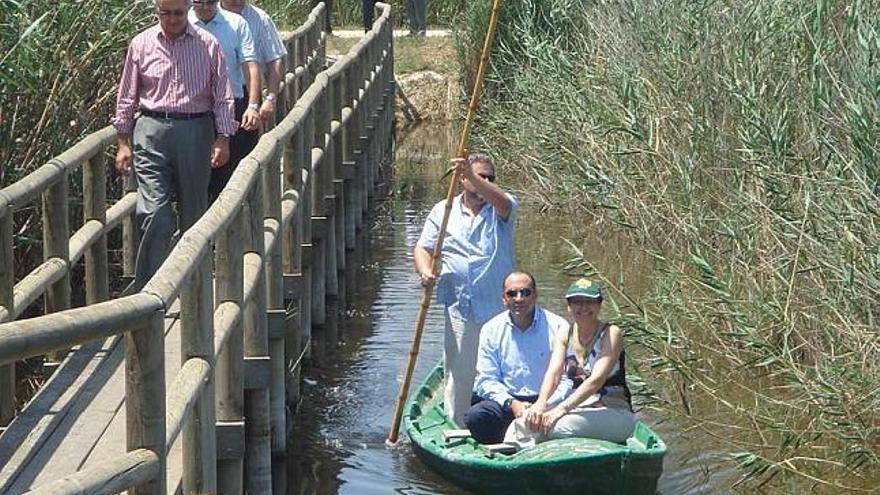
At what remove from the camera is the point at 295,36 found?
17453mm

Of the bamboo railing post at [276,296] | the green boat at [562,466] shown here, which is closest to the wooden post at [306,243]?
the bamboo railing post at [276,296]

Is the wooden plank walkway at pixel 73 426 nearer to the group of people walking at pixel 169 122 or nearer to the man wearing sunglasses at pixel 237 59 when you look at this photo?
the group of people walking at pixel 169 122

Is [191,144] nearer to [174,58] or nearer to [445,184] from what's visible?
[174,58]

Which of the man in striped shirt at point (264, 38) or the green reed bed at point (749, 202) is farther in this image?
the man in striped shirt at point (264, 38)

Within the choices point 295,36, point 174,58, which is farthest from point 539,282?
point 174,58

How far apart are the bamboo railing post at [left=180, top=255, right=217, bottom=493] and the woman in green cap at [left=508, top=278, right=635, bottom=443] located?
2.74 meters

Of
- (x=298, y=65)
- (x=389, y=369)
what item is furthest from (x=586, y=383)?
(x=298, y=65)

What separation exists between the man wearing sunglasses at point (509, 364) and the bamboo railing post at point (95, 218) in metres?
1.90

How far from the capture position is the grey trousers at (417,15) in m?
27.5

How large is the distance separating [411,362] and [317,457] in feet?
2.48

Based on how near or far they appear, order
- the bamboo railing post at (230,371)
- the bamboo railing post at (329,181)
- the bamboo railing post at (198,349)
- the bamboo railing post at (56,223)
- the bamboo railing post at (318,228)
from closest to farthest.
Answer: the bamboo railing post at (198,349) → the bamboo railing post at (230,371) → the bamboo railing post at (56,223) → the bamboo railing post at (318,228) → the bamboo railing post at (329,181)

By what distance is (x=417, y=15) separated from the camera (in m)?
27.7

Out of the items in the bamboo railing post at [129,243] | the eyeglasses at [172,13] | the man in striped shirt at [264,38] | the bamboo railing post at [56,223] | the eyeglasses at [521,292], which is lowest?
the bamboo railing post at [129,243]

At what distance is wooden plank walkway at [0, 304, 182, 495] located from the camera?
6.30 metres
